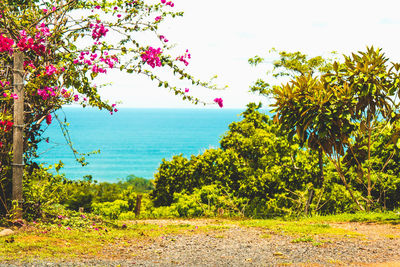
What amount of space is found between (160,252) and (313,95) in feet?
17.0

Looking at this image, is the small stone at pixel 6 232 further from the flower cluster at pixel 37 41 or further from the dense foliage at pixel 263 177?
the dense foliage at pixel 263 177

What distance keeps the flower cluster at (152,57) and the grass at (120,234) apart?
3.32 meters

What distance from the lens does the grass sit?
19.4 ft

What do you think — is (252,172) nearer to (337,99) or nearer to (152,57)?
(337,99)

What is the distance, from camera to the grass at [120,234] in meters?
5.91

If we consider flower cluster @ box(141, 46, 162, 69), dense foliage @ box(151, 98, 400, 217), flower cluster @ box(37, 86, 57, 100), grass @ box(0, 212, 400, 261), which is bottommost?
grass @ box(0, 212, 400, 261)

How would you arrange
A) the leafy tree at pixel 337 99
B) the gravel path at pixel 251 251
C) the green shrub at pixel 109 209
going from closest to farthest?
the gravel path at pixel 251 251 → the leafy tree at pixel 337 99 → the green shrub at pixel 109 209

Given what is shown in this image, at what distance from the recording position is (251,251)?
257 inches

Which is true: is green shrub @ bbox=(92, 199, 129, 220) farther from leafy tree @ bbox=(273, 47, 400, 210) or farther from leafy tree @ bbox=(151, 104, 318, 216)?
leafy tree @ bbox=(273, 47, 400, 210)

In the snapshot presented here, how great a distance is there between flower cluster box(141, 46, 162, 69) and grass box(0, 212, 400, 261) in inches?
131

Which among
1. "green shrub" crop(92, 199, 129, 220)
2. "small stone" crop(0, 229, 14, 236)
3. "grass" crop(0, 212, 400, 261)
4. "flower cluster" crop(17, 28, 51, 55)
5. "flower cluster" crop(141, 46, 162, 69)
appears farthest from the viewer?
"green shrub" crop(92, 199, 129, 220)

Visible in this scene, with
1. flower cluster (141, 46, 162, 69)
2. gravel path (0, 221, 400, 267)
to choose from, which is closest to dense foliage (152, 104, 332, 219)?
gravel path (0, 221, 400, 267)

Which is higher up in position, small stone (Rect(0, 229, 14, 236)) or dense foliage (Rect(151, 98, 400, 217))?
dense foliage (Rect(151, 98, 400, 217))

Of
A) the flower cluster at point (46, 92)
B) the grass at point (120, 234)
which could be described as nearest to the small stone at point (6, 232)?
the grass at point (120, 234)
